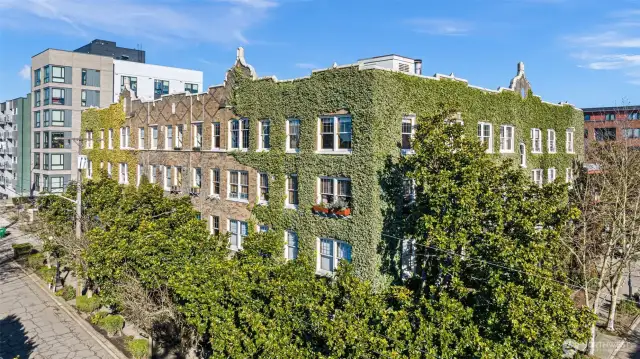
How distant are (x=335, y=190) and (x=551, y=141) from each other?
23057 millimetres

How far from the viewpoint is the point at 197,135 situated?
37375 millimetres

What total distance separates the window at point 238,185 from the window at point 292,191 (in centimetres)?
426

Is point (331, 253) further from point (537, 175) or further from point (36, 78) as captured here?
point (36, 78)

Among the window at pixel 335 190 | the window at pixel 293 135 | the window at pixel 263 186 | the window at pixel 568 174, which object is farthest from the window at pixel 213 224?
the window at pixel 568 174

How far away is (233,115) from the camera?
33.3m

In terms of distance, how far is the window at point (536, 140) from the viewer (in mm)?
37375

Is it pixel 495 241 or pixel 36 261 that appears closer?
pixel 495 241

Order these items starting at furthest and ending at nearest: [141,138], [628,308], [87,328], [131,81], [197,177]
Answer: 1. [131,81]
2. [141,138]
3. [197,177]
4. [628,308]
5. [87,328]

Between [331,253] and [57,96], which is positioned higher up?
[57,96]

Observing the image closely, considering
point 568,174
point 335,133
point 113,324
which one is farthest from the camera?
point 568,174

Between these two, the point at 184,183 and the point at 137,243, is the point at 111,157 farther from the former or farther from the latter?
the point at 137,243

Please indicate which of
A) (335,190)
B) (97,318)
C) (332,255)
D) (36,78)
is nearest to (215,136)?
(335,190)

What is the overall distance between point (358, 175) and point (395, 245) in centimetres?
441

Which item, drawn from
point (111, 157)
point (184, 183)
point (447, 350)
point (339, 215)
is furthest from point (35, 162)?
point (447, 350)
